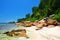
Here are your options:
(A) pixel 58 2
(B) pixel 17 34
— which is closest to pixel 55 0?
(A) pixel 58 2

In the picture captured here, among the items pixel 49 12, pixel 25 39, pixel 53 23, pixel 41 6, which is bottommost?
pixel 25 39

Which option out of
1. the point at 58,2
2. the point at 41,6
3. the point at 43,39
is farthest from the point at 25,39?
the point at 41,6

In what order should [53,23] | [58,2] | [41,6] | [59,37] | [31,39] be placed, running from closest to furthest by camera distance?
[59,37], [31,39], [53,23], [58,2], [41,6]

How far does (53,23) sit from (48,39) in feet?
30.7

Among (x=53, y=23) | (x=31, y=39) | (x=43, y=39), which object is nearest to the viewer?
(x=43, y=39)

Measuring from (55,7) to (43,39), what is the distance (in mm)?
29657

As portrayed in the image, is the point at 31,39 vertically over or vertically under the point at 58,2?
under

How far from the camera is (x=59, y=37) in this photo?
13.9 m

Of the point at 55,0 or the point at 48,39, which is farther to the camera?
the point at 55,0

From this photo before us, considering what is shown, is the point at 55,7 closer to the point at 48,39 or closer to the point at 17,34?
the point at 17,34

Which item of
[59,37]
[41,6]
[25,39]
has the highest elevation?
[41,6]

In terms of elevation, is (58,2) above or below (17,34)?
above

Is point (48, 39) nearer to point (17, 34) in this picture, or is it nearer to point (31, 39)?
point (31, 39)

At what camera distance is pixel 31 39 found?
16.1 m
